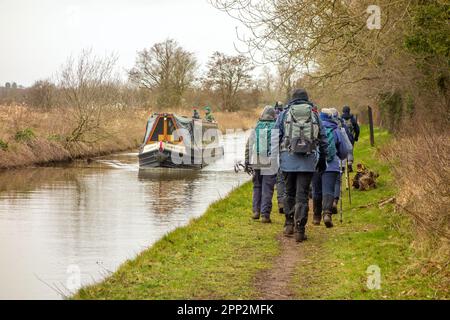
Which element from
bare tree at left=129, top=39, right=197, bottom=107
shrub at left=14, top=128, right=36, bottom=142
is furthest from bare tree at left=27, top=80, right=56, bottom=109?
bare tree at left=129, top=39, right=197, bottom=107

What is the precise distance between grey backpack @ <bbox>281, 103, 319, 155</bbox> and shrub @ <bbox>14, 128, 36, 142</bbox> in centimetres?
1908

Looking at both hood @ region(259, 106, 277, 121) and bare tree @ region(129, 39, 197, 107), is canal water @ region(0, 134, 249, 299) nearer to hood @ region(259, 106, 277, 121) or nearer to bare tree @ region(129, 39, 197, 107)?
hood @ region(259, 106, 277, 121)

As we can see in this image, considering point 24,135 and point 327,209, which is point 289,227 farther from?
point 24,135

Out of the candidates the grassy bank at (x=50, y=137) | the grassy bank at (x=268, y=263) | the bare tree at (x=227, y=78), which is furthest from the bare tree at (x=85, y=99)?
the bare tree at (x=227, y=78)

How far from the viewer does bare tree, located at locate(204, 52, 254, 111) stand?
255 ft

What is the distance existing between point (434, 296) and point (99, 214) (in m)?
9.72

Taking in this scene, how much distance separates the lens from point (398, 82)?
20781mm

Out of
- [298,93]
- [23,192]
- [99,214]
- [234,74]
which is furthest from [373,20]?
[234,74]

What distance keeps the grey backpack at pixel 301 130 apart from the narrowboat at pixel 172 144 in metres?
17.5

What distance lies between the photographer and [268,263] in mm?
8328

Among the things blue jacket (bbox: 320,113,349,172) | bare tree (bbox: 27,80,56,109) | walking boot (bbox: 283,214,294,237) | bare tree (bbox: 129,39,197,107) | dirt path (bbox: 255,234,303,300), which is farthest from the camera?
bare tree (bbox: 129,39,197,107)

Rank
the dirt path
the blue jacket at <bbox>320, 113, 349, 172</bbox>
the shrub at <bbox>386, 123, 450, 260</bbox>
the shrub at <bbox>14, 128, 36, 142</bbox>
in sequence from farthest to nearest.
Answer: the shrub at <bbox>14, 128, 36, 142</bbox>, the blue jacket at <bbox>320, 113, 349, 172</bbox>, the shrub at <bbox>386, 123, 450, 260</bbox>, the dirt path

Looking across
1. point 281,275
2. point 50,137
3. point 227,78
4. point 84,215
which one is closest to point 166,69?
point 227,78
